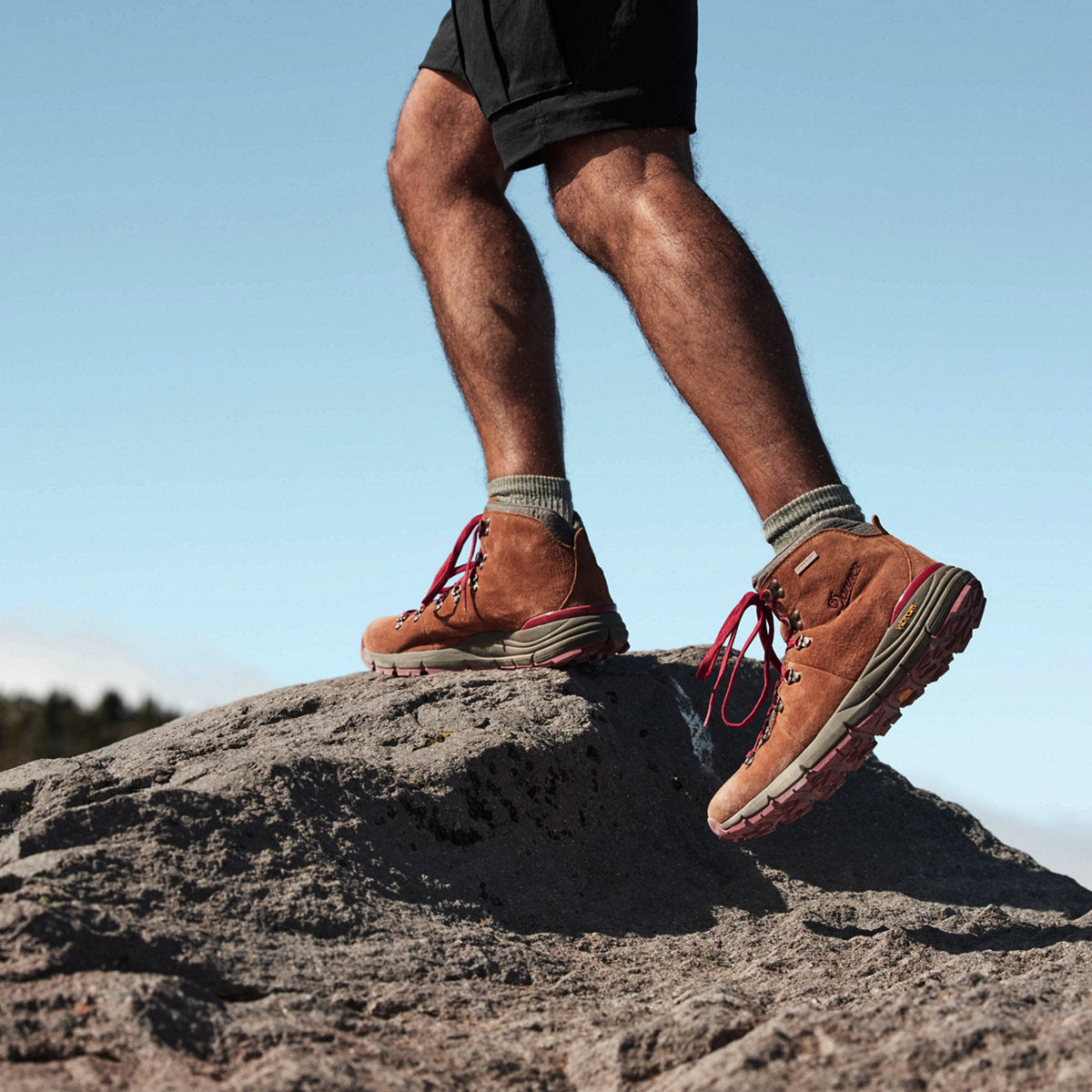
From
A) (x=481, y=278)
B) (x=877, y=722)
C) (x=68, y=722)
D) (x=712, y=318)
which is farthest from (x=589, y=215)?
(x=68, y=722)

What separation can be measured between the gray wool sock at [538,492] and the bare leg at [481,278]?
22 millimetres

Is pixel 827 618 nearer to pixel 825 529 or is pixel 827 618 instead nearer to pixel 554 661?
pixel 825 529

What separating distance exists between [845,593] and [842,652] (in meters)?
0.11

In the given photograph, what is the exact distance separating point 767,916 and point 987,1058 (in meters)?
1.10

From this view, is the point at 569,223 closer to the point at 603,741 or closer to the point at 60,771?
the point at 603,741

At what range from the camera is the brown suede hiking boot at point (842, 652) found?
2072mm

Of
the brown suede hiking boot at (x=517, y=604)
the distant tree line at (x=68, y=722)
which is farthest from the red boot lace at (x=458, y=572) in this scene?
the distant tree line at (x=68, y=722)

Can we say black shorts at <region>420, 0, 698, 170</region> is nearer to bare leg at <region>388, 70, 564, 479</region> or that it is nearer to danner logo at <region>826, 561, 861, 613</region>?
bare leg at <region>388, 70, 564, 479</region>

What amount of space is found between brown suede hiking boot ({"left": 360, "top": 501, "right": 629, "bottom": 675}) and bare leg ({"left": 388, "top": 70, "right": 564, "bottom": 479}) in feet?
0.56

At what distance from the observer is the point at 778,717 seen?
222cm

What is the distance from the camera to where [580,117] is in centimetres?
229

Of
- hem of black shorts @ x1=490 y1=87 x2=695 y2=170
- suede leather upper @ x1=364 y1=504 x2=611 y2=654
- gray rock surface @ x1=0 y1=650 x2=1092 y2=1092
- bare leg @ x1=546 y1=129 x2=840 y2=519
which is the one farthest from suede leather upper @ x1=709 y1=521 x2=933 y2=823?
hem of black shorts @ x1=490 y1=87 x2=695 y2=170

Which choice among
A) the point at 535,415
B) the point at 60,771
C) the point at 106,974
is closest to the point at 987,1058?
the point at 106,974

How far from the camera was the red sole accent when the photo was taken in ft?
6.76
